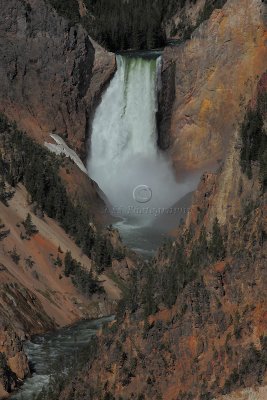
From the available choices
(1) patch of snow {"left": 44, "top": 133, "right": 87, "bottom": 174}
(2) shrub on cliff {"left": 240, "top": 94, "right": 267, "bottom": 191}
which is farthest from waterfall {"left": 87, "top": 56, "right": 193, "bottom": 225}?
(2) shrub on cliff {"left": 240, "top": 94, "right": 267, "bottom": 191}

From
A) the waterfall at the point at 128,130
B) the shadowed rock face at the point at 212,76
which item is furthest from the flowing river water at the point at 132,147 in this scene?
the shadowed rock face at the point at 212,76

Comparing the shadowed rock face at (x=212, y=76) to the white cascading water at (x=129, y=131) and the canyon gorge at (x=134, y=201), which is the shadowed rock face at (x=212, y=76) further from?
the white cascading water at (x=129, y=131)

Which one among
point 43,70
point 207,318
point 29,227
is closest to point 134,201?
point 43,70

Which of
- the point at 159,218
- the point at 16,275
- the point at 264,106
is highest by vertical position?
the point at 264,106

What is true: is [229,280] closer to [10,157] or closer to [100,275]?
[100,275]

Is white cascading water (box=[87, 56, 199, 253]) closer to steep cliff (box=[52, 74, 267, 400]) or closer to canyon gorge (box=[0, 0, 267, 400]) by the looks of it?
canyon gorge (box=[0, 0, 267, 400])

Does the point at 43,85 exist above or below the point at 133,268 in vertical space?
above

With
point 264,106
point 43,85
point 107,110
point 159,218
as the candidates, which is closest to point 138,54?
point 107,110
